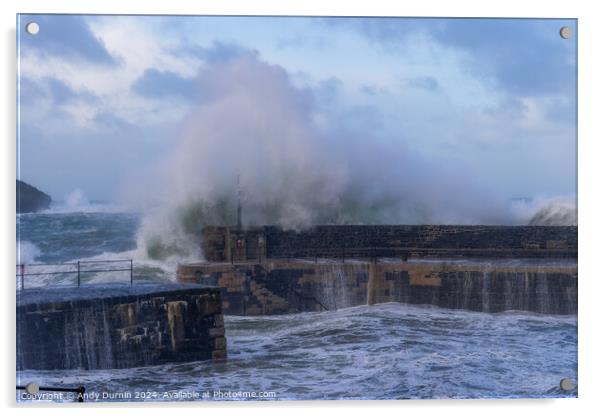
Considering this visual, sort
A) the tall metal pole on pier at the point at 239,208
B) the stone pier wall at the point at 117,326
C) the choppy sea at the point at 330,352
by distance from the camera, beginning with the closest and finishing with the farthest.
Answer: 1. the stone pier wall at the point at 117,326
2. the choppy sea at the point at 330,352
3. the tall metal pole on pier at the point at 239,208

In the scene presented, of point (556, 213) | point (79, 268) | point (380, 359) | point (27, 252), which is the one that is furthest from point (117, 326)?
point (556, 213)

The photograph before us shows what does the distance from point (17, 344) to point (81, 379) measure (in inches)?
22.6

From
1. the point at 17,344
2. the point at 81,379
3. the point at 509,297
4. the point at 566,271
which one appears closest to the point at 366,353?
the point at 509,297

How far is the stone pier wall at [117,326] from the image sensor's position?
23.9ft

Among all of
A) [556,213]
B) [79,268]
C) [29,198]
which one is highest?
[29,198]

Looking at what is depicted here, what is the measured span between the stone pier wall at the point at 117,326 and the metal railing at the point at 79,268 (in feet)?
0.43

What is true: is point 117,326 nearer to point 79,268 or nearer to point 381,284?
point 79,268

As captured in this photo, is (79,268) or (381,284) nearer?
(79,268)

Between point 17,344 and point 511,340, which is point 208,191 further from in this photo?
point 511,340

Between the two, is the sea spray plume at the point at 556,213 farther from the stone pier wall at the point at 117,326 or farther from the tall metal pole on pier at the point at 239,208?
the stone pier wall at the point at 117,326

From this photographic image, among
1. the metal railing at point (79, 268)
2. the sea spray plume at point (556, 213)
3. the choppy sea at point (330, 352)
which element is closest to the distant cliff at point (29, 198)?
the choppy sea at point (330, 352)

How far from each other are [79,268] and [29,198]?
706mm

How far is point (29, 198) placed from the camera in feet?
23.9

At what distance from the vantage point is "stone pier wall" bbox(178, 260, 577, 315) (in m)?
7.80
